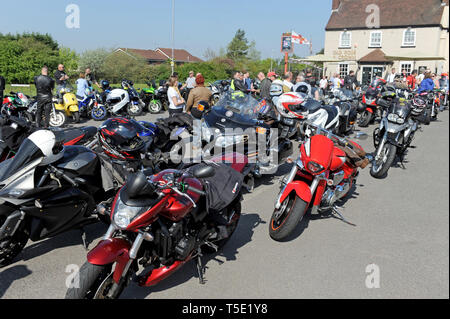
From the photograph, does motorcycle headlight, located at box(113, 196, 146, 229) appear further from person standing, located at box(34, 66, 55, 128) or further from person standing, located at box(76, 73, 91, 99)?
person standing, located at box(76, 73, 91, 99)

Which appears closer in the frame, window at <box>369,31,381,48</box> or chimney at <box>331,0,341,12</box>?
window at <box>369,31,381,48</box>

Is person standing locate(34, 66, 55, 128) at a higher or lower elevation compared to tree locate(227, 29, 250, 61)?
lower

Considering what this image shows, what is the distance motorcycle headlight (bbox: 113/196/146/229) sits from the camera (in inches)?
100

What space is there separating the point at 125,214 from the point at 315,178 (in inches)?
94.7

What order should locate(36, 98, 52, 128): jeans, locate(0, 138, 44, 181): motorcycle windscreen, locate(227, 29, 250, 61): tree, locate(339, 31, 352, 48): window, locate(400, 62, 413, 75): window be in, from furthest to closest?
locate(227, 29, 250, 61): tree < locate(339, 31, 352, 48): window < locate(400, 62, 413, 75): window < locate(36, 98, 52, 128): jeans < locate(0, 138, 44, 181): motorcycle windscreen

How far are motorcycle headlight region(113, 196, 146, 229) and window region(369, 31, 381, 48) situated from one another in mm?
40165

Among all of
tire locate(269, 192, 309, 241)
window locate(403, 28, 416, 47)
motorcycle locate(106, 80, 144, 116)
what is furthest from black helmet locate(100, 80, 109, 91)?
window locate(403, 28, 416, 47)

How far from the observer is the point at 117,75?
111ft

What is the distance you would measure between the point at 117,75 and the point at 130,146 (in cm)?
3153

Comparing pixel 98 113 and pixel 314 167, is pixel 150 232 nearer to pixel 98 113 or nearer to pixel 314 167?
pixel 314 167

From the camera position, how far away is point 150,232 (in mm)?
2822

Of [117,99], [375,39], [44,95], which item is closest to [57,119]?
[44,95]
